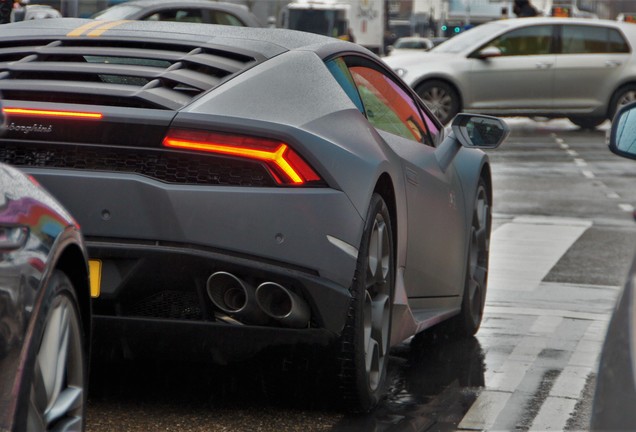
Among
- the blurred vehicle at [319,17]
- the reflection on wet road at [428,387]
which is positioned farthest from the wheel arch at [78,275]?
the blurred vehicle at [319,17]

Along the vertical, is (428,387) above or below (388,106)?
below

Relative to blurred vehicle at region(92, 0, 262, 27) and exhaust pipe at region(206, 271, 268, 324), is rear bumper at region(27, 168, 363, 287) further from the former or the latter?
blurred vehicle at region(92, 0, 262, 27)

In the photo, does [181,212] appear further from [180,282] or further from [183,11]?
[183,11]

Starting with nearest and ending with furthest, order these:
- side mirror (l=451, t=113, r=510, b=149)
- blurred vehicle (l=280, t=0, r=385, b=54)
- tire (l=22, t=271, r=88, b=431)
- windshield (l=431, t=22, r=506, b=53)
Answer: tire (l=22, t=271, r=88, b=431) → side mirror (l=451, t=113, r=510, b=149) → windshield (l=431, t=22, r=506, b=53) → blurred vehicle (l=280, t=0, r=385, b=54)

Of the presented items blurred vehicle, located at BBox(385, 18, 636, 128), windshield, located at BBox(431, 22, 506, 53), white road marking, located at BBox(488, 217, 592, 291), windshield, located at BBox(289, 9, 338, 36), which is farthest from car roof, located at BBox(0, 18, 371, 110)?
windshield, located at BBox(289, 9, 338, 36)

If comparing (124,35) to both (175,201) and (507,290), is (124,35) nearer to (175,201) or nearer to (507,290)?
(175,201)

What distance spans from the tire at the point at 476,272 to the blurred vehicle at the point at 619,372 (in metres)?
3.93

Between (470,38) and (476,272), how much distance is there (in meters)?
17.9

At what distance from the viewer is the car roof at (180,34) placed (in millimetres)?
5625

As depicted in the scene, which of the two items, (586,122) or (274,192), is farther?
(586,122)

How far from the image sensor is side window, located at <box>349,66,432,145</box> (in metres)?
6.02

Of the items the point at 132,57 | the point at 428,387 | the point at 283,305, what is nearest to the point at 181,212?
the point at 283,305

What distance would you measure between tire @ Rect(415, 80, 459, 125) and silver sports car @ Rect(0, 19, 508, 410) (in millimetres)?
18521

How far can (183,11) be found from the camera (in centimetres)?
1878
